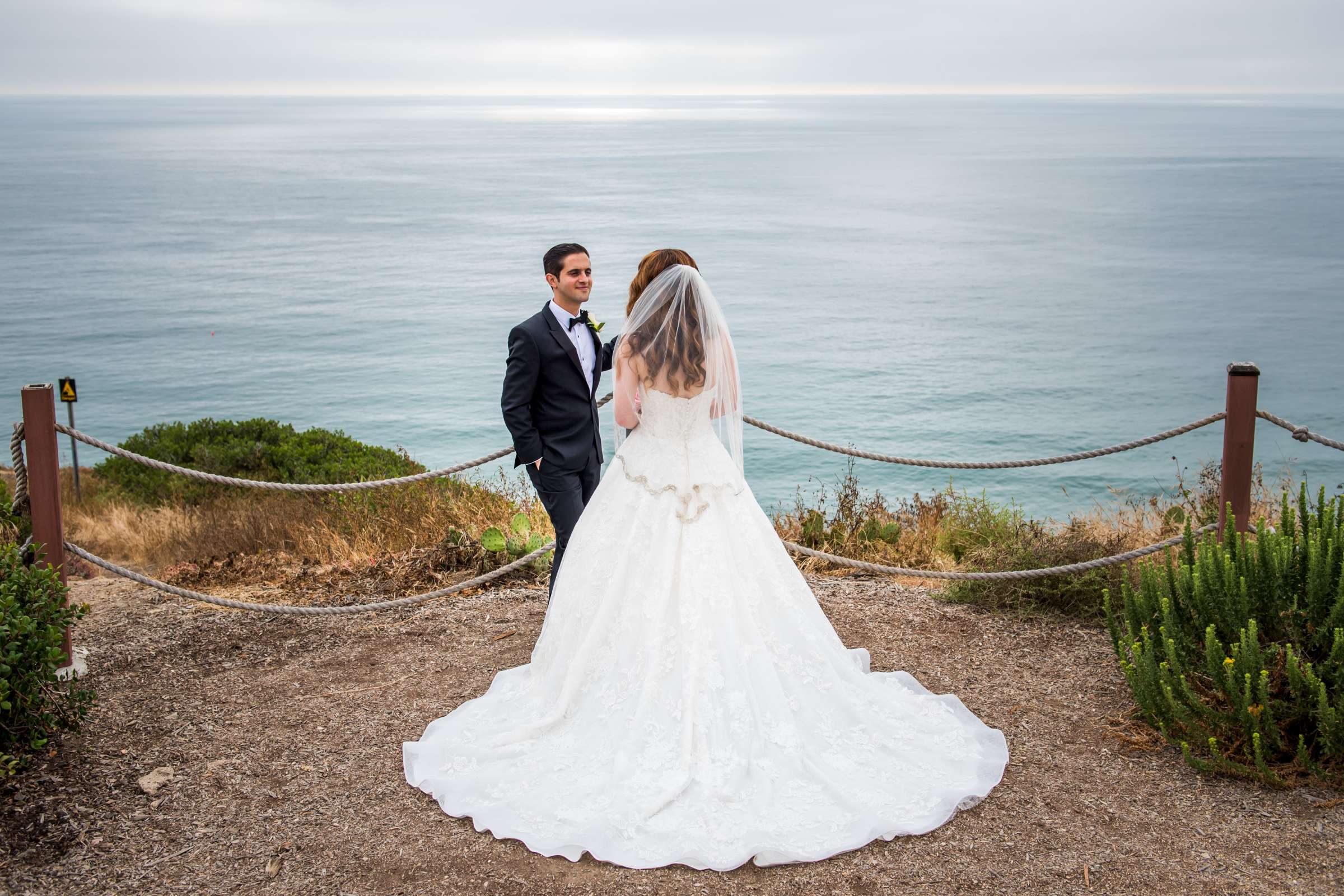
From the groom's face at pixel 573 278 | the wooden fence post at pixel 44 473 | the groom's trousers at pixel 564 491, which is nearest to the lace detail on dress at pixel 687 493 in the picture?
the groom's trousers at pixel 564 491

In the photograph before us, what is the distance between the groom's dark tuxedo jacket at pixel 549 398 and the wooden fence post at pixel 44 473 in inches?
91.1

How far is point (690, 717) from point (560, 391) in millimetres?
1997

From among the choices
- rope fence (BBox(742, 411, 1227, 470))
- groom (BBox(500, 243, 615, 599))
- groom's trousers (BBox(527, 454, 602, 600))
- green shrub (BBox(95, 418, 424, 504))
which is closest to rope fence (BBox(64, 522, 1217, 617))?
rope fence (BBox(742, 411, 1227, 470))

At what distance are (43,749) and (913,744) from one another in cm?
391

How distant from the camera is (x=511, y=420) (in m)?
5.26

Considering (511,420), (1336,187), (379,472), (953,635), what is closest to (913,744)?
(953,635)

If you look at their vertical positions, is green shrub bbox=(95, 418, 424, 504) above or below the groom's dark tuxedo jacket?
below

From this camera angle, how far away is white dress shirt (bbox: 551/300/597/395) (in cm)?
538

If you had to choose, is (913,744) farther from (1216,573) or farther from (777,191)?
(777,191)

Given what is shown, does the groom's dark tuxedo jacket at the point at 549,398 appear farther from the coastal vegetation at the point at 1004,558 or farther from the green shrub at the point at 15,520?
the green shrub at the point at 15,520

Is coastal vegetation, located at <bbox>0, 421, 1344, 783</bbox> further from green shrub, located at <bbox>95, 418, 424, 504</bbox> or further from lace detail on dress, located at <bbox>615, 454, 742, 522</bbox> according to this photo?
lace detail on dress, located at <bbox>615, 454, 742, 522</bbox>

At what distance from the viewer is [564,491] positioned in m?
5.54

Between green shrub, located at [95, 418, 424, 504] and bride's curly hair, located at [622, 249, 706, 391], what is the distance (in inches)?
394

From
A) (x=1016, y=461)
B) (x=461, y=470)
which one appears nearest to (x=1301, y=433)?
(x=1016, y=461)
